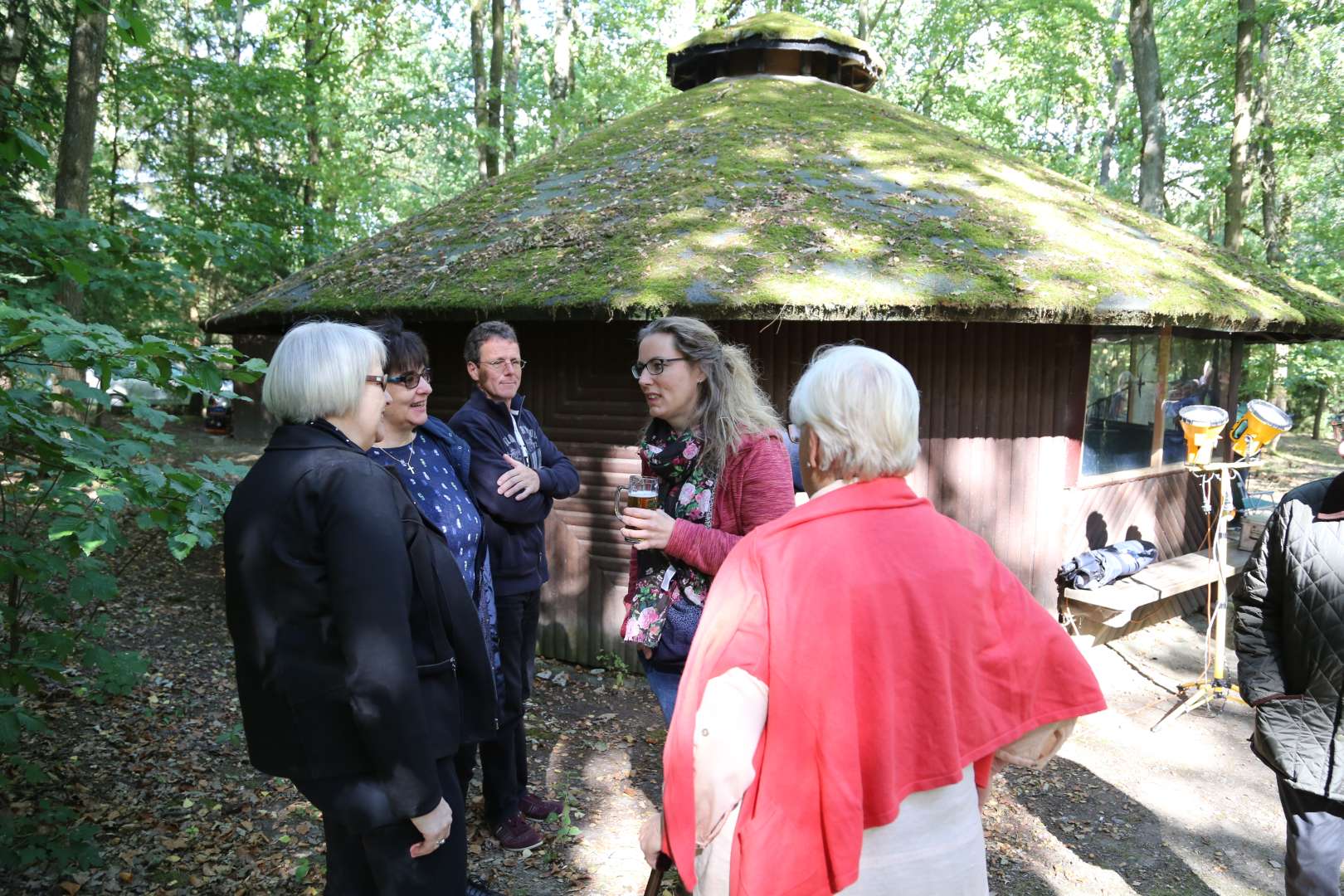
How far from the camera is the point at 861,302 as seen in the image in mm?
5125

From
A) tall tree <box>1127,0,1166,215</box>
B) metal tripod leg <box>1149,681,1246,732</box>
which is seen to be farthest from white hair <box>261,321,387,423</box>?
tall tree <box>1127,0,1166,215</box>

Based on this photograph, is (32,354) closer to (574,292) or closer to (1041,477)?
(574,292)

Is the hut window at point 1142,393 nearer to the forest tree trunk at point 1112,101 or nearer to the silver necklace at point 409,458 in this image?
the silver necklace at point 409,458

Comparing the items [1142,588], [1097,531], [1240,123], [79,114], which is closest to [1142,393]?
[1097,531]

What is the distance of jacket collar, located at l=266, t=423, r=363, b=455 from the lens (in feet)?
6.75

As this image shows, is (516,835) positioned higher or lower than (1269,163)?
lower

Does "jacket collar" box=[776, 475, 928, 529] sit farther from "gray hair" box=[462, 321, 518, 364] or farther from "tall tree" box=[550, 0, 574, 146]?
"tall tree" box=[550, 0, 574, 146]

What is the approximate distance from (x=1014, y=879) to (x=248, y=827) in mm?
3548

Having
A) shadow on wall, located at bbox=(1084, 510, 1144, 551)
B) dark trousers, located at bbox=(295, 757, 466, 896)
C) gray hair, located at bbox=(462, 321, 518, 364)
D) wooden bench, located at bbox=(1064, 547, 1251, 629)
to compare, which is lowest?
wooden bench, located at bbox=(1064, 547, 1251, 629)

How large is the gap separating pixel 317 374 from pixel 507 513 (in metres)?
1.57

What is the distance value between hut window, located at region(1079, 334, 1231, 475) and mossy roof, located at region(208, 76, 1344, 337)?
76cm

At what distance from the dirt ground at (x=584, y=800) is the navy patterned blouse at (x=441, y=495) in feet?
4.94

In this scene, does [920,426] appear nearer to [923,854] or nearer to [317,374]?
[923,854]

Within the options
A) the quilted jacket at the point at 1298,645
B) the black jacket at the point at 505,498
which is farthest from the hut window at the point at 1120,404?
the black jacket at the point at 505,498
